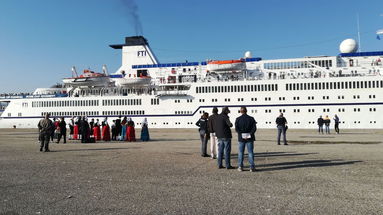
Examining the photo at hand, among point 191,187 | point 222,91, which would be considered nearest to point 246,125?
point 191,187

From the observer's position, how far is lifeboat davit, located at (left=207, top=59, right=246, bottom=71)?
3788cm

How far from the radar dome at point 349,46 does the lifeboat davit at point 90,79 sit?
32.3 m

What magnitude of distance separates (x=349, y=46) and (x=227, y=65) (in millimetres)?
15542

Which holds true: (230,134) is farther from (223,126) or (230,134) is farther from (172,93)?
(172,93)

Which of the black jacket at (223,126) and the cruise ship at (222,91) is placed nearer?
the black jacket at (223,126)

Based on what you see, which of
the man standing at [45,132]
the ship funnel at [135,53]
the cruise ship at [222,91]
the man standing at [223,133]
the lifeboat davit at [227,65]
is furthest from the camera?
the ship funnel at [135,53]

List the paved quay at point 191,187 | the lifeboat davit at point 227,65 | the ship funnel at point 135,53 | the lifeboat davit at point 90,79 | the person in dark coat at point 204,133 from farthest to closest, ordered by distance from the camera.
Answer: the ship funnel at point 135,53 → the lifeboat davit at point 90,79 → the lifeboat davit at point 227,65 → the person in dark coat at point 204,133 → the paved quay at point 191,187

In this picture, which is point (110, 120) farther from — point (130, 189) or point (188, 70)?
point (130, 189)

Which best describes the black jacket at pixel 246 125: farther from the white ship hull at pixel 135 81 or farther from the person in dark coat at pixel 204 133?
the white ship hull at pixel 135 81

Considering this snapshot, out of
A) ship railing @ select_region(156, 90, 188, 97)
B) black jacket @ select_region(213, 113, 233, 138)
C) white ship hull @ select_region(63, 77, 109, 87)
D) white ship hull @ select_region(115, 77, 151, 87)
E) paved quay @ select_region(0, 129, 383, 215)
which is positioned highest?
white ship hull @ select_region(63, 77, 109, 87)

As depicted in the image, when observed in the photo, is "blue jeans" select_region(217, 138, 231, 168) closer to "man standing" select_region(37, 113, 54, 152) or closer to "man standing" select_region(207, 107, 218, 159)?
"man standing" select_region(207, 107, 218, 159)

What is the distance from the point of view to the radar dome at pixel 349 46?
127 feet

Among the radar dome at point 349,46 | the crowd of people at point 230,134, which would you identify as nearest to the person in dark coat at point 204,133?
the crowd of people at point 230,134

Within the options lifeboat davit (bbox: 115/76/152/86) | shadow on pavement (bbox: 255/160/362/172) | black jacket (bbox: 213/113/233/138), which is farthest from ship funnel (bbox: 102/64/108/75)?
shadow on pavement (bbox: 255/160/362/172)
